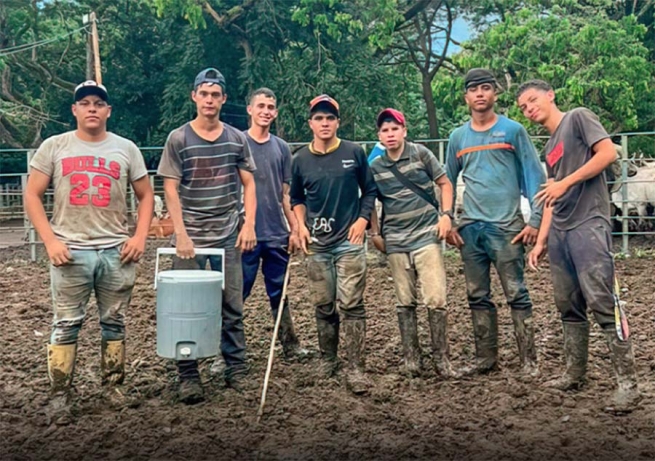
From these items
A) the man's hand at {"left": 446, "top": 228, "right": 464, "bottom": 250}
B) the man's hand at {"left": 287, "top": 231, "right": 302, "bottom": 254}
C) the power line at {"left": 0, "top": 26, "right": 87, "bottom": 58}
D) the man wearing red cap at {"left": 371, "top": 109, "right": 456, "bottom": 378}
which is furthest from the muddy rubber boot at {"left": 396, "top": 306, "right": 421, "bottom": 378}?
the power line at {"left": 0, "top": 26, "right": 87, "bottom": 58}

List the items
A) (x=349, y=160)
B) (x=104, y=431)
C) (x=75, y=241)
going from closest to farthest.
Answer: (x=104, y=431), (x=75, y=241), (x=349, y=160)

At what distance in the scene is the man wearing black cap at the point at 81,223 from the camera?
13.4 ft

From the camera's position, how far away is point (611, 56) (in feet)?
49.9

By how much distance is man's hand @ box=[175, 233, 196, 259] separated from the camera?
4.29 metres

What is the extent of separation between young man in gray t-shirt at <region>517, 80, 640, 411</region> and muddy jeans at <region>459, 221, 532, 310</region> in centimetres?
28

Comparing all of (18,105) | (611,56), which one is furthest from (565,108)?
(18,105)

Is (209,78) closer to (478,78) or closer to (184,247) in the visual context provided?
(184,247)

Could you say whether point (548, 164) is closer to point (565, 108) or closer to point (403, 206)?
point (403, 206)

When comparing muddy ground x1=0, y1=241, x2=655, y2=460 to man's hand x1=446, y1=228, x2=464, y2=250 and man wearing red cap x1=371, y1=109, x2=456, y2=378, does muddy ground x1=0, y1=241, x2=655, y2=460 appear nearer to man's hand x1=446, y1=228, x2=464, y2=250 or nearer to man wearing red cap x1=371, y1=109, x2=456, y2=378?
man wearing red cap x1=371, y1=109, x2=456, y2=378

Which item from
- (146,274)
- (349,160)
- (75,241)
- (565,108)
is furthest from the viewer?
(565,108)

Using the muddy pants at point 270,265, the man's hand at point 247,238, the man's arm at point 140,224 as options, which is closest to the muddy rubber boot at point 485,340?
the muddy pants at point 270,265

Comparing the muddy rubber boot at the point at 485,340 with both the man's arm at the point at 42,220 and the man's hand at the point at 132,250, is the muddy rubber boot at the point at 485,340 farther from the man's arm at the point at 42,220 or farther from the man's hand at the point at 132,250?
the man's arm at the point at 42,220

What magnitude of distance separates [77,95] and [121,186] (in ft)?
1.79

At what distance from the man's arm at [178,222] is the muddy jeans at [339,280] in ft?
2.54
